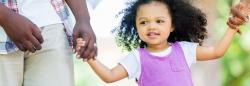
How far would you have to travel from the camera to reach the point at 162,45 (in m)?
2.70

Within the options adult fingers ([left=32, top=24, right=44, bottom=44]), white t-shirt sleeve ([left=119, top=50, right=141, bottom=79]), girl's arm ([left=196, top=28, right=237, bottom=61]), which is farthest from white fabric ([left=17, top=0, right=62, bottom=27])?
girl's arm ([left=196, top=28, right=237, bottom=61])

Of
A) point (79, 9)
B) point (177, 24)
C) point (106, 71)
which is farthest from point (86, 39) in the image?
point (177, 24)

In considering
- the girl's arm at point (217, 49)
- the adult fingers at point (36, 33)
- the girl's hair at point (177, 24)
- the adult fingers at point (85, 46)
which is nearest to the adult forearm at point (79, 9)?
the adult fingers at point (85, 46)

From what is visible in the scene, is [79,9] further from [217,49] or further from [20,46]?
[217,49]

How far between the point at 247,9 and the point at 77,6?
78 cm

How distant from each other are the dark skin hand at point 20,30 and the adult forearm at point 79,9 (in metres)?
0.29

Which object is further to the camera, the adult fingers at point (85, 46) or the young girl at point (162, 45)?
the young girl at point (162, 45)

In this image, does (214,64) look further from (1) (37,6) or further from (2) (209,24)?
(1) (37,6)

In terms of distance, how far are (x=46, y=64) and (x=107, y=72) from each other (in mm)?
495

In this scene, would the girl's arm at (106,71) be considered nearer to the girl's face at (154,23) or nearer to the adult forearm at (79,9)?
the girl's face at (154,23)

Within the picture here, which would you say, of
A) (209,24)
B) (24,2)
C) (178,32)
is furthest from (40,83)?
(209,24)

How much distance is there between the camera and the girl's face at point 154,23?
8.68ft

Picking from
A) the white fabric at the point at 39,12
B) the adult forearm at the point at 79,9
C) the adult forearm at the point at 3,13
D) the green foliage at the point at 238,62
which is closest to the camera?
the adult forearm at the point at 3,13

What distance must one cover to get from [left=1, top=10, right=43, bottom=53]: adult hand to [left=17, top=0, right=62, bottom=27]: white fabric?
0.12 meters
